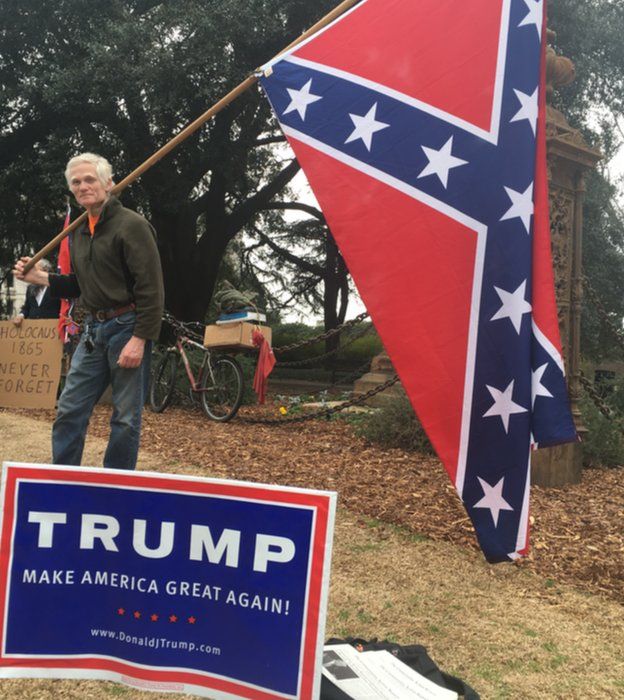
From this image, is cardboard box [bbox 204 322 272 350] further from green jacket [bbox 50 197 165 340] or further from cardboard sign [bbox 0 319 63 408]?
green jacket [bbox 50 197 165 340]

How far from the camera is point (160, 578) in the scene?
1.74 metres

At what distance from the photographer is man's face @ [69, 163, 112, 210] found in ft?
11.1

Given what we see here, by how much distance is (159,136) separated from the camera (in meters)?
13.1

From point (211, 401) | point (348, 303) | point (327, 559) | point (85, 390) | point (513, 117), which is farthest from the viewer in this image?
point (348, 303)

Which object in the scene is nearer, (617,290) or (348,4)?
(348,4)

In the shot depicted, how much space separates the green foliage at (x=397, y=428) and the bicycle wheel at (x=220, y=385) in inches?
89.0

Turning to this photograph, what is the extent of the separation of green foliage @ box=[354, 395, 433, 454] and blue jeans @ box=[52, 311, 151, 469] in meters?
3.41

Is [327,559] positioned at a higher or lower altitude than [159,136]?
lower

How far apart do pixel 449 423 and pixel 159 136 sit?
1196cm

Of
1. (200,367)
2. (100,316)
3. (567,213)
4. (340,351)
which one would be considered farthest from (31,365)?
(340,351)

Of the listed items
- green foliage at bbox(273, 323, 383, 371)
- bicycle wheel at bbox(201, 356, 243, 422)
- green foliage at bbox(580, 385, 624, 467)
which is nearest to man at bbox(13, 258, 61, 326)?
bicycle wheel at bbox(201, 356, 243, 422)

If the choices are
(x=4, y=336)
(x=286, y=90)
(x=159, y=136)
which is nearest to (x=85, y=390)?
(x=4, y=336)

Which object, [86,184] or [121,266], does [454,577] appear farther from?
A: [86,184]

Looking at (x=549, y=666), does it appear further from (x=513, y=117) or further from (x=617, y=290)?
(x=617, y=290)
